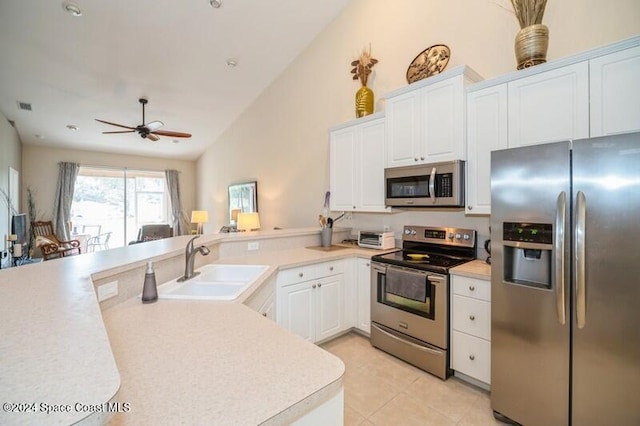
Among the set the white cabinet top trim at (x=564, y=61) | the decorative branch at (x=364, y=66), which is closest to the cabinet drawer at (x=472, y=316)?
the white cabinet top trim at (x=564, y=61)

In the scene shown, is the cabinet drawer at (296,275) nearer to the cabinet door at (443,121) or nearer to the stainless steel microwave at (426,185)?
the stainless steel microwave at (426,185)

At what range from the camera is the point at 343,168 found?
3.35m

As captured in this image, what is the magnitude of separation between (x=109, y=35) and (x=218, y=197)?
14.2 ft

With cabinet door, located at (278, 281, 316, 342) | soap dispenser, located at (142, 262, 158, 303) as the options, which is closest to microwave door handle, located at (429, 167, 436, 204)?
cabinet door, located at (278, 281, 316, 342)

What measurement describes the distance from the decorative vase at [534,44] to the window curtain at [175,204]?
8460 mm

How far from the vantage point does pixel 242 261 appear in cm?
249

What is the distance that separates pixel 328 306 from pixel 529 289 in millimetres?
1635

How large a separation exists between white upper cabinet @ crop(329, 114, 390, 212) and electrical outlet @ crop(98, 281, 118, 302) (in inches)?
90.8

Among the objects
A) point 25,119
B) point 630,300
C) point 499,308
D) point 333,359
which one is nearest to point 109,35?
point 25,119

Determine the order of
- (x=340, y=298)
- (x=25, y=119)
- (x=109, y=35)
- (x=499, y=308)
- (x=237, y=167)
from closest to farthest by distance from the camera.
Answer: (x=499, y=308) < (x=340, y=298) < (x=109, y=35) < (x=25, y=119) < (x=237, y=167)

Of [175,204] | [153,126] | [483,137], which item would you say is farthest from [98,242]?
[483,137]

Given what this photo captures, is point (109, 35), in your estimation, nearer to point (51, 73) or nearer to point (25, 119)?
point (51, 73)

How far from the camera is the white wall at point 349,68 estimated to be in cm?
218

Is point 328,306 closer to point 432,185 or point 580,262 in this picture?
point 432,185
